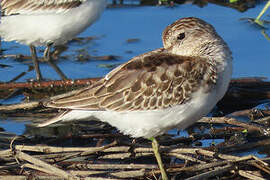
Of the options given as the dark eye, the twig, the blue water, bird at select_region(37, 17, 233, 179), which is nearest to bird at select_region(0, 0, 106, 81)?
the blue water

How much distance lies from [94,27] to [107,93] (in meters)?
5.08

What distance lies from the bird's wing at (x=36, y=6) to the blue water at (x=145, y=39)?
105 centimetres

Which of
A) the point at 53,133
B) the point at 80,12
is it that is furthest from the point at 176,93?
the point at 80,12

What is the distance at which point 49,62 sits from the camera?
968cm

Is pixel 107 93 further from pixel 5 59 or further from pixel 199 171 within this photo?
pixel 5 59

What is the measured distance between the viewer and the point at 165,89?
592cm

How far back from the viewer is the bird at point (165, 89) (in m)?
5.79

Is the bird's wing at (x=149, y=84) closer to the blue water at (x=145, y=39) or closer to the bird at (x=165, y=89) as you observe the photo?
the bird at (x=165, y=89)

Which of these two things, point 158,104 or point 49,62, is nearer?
point 158,104

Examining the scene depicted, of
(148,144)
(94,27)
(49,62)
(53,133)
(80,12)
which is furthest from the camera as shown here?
(94,27)

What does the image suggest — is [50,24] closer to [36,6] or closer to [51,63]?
[36,6]

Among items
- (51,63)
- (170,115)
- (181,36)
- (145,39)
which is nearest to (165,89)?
(170,115)

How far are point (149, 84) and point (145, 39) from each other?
4309 mm

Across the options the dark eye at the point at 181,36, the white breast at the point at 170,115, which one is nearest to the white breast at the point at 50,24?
the dark eye at the point at 181,36
